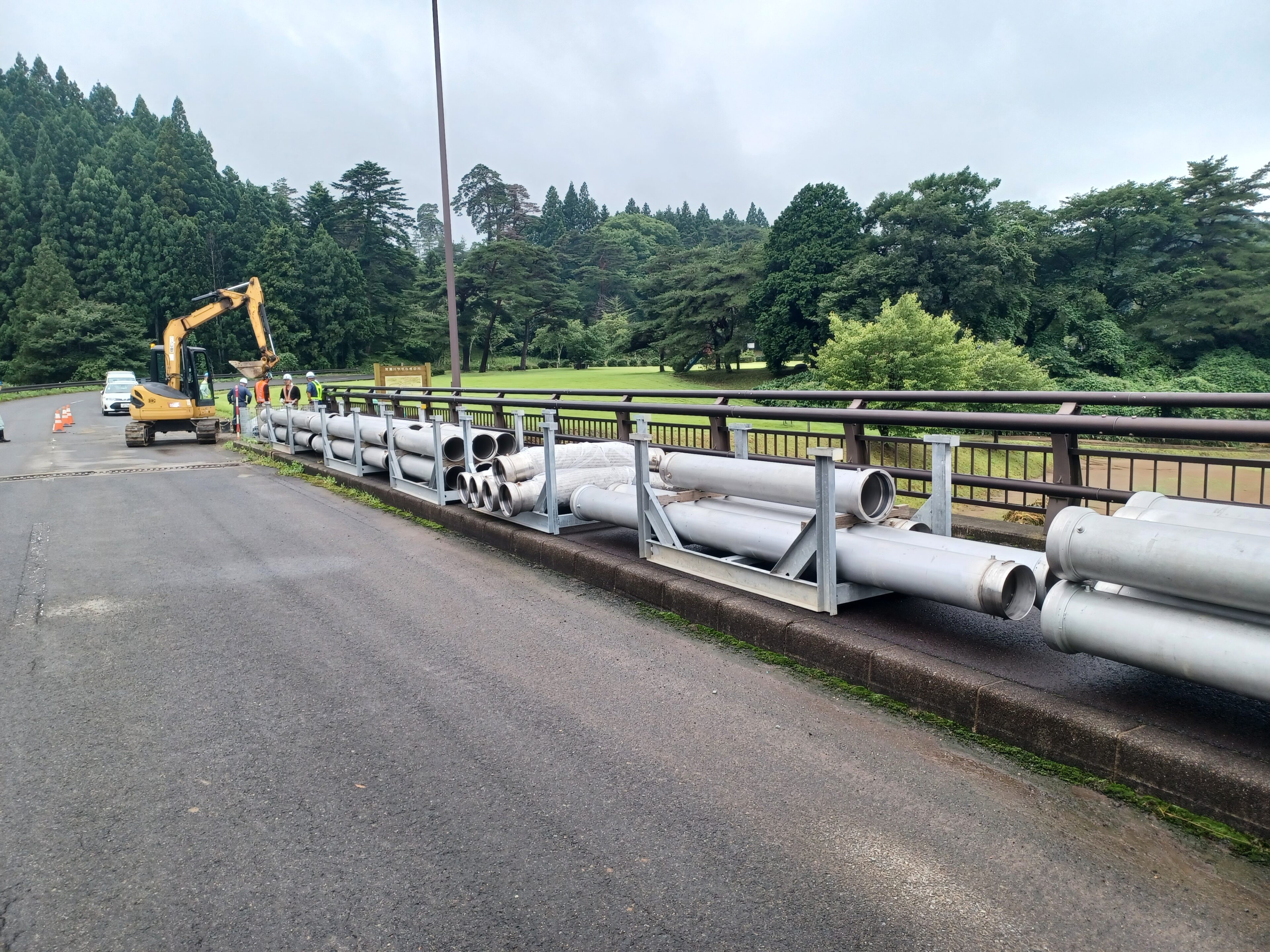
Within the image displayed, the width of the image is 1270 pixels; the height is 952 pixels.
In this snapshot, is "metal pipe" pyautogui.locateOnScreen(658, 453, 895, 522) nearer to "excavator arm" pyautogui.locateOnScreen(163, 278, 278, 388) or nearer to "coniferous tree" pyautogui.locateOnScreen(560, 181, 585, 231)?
"excavator arm" pyautogui.locateOnScreen(163, 278, 278, 388)

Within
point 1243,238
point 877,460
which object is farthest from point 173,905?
point 1243,238

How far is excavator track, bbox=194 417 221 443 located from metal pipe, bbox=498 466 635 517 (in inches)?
739

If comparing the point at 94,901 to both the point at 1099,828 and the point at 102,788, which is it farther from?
the point at 1099,828

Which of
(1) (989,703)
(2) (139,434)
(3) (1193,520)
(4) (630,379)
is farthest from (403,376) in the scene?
(4) (630,379)

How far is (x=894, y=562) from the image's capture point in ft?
14.5

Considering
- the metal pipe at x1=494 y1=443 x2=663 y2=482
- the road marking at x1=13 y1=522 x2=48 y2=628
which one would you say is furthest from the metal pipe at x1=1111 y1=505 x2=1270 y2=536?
the road marking at x1=13 y1=522 x2=48 y2=628

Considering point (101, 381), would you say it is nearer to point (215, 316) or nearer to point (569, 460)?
point (215, 316)

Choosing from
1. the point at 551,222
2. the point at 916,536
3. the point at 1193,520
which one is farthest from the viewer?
the point at 551,222

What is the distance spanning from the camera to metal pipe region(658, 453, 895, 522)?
4.76m

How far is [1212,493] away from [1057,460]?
11.9m

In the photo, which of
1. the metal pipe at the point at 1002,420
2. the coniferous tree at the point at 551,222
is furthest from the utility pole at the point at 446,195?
the coniferous tree at the point at 551,222

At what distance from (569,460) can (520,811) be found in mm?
4510

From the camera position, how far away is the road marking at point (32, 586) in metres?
6.15

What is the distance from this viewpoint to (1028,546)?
6.63 m
